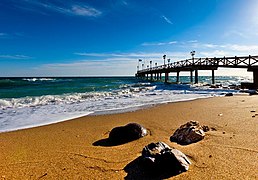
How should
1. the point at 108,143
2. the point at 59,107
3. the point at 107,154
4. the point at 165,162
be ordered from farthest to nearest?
the point at 59,107 < the point at 108,143 < the point at 107,154 < the point at 165,162

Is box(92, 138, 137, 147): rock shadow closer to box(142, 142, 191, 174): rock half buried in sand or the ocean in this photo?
box(142, 142, 191, 174): rock half buried in sand

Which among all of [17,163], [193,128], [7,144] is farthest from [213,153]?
[7,144]

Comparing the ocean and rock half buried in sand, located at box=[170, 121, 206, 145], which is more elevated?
rock half buried in sand, located at box=[170, 121, 206, 145]

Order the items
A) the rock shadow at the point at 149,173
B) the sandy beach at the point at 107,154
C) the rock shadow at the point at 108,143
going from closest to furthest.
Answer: the rock shadow at the point at 149,173
the sandy beach at the point at 107,154
the rock shadow at the point at 108,143

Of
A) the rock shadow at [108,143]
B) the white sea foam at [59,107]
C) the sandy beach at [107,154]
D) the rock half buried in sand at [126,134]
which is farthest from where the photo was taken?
the white sea foam at [59,107]

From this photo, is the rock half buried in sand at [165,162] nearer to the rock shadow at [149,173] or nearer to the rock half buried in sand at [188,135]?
the rock shadow at [149,173]

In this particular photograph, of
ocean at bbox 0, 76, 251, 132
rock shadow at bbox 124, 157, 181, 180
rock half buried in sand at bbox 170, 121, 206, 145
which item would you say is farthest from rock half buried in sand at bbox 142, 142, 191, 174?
ocean at bbox 0, 76, 251, 132

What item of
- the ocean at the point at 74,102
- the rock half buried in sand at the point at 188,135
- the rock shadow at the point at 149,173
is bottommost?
the ocean at the point at 74,102

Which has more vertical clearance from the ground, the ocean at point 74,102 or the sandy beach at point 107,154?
the sandy beach at point 107,154

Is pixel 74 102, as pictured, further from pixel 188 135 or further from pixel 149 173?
pixel 149 173

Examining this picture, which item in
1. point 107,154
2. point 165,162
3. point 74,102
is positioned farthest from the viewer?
point 74,102

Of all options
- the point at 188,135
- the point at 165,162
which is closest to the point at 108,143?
the point at 188,135

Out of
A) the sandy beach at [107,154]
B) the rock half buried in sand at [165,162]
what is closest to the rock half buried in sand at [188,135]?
the sandy beach at [107,154]

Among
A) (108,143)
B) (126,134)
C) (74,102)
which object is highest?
(126,134)
